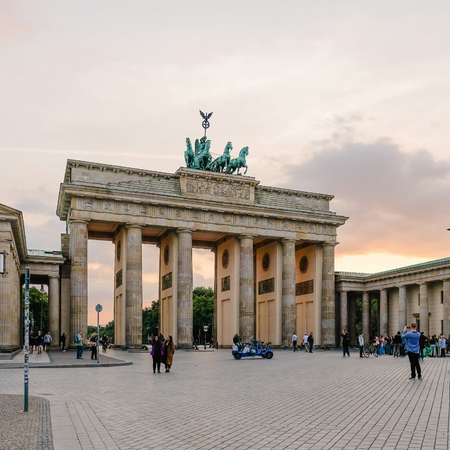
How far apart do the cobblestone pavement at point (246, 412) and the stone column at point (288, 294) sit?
125ft

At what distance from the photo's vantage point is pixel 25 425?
35.0 feet

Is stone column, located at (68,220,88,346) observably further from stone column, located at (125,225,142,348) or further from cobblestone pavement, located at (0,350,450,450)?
cobblestone pavement, located at (0,350,450,450)

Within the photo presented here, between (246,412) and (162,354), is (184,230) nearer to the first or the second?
(162,354)

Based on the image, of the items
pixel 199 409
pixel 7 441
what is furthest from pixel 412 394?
pixel 7 441

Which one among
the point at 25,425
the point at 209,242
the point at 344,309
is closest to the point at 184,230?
the point at 209,242

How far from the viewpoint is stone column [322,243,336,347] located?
61.7 meters

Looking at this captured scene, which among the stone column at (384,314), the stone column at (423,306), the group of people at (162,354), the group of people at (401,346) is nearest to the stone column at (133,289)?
the group of people at (401,346)

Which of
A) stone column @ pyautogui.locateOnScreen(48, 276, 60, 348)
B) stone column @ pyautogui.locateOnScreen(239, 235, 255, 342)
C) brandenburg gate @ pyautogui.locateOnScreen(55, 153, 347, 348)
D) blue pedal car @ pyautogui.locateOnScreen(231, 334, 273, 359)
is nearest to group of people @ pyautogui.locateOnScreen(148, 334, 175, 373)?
blue pedal car @ pyautogui.locateOnScreen(231, 334, 273, 359)

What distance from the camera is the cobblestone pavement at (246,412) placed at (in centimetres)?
961

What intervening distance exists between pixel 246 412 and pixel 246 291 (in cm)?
4477

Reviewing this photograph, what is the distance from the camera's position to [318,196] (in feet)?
211

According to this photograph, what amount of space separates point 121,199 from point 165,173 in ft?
18.8

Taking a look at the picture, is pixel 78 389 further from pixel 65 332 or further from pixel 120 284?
pixel 120 284

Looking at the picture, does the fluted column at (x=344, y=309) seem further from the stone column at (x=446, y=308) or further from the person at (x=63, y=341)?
the person at (x=63, y=341)
